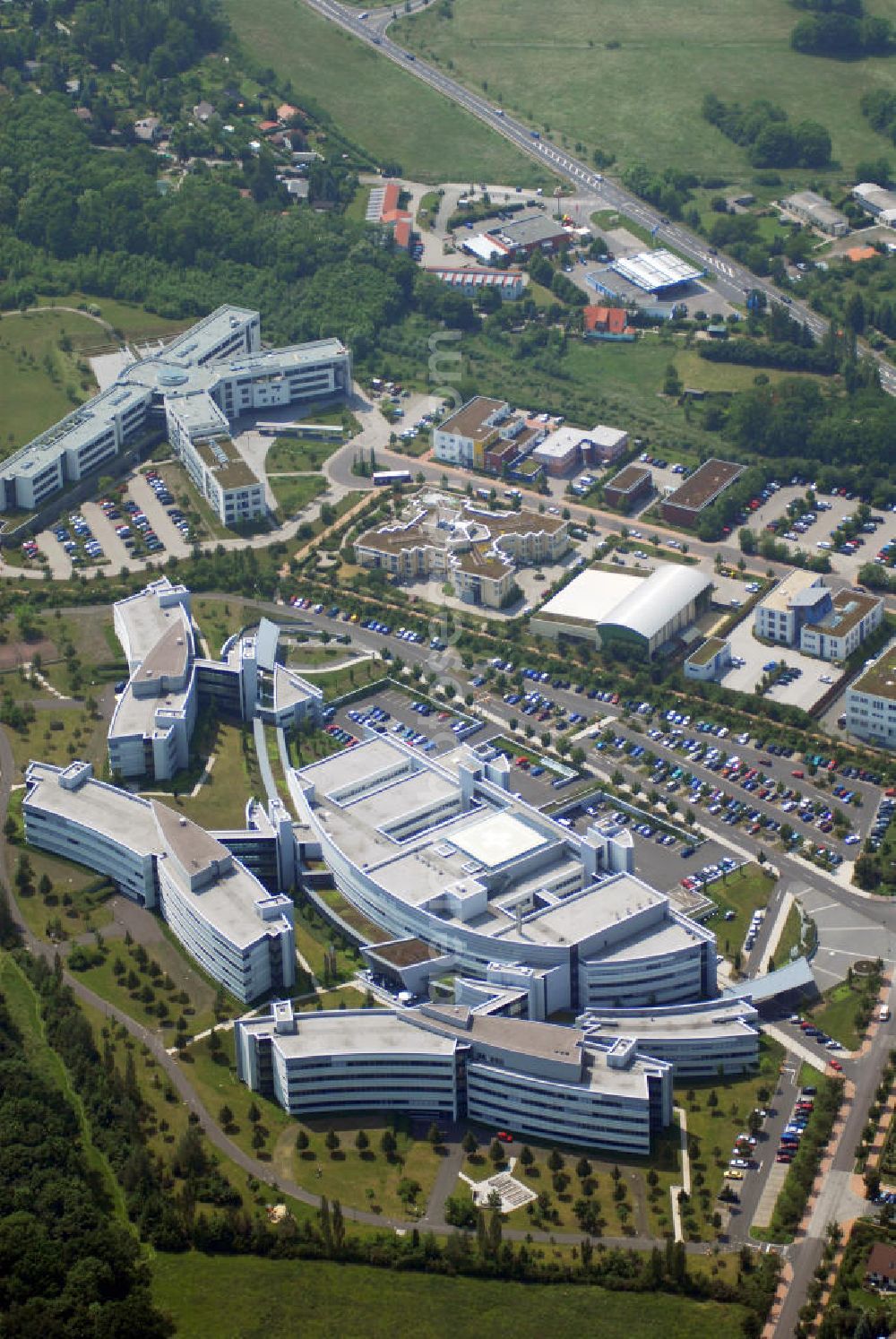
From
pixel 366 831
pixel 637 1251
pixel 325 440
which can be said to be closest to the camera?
pixel 637 1251

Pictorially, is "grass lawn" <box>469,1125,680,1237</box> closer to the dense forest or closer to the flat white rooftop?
the dense forest

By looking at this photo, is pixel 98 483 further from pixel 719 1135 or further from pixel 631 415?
pixel 719 1135

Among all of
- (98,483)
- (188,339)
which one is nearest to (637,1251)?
(98,483)

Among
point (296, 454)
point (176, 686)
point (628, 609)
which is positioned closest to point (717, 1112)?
point (176, 686)

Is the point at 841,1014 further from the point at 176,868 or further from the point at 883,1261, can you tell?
the point at 176,868

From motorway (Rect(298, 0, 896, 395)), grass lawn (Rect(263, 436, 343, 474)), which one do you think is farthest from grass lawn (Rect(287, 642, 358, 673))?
motorway (Rect(298, 0, 896, 395))
